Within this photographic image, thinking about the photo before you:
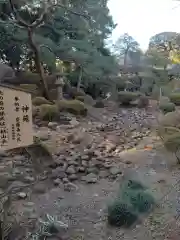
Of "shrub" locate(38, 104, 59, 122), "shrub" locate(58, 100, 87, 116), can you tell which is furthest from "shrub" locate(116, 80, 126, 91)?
"shrub" locate(38, 104, 59, 122)

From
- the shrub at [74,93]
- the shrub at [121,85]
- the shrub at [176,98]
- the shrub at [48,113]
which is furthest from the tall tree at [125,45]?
the shrub at [48,113]

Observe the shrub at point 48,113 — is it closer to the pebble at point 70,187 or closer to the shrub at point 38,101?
the shrub at point 38,101

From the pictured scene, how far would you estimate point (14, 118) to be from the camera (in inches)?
75.4

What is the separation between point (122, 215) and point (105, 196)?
701 mm

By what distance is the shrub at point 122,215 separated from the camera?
96.8 inches

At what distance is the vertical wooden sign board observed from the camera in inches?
73.9

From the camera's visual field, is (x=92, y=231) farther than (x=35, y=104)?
No

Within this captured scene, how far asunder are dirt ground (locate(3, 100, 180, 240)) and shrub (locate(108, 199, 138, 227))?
55 mm

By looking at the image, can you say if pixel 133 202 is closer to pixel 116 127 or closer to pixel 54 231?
pixel 54 231

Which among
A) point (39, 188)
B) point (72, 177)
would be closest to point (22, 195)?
point (39, 188)

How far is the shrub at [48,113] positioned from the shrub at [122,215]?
147 inches

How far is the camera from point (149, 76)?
10.3 m

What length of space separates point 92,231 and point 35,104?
4512mm

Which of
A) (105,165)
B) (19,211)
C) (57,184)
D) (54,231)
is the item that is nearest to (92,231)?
(54,231)
